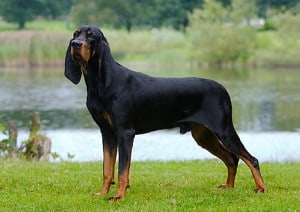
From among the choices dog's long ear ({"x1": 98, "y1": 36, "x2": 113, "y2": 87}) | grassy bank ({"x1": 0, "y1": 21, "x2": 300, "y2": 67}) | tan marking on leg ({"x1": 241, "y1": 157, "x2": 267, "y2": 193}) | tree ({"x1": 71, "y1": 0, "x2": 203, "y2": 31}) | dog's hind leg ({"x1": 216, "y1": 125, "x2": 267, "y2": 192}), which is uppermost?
dog's long ear ({"x1": 98, "y1": 36, "x2": 113, "y2": 87})

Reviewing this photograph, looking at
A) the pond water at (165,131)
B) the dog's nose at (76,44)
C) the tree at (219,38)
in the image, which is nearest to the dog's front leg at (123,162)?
the dog's nose at (76,44)

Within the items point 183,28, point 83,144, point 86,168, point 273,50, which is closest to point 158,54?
point 273,50

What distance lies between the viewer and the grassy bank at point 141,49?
4681 centimetres

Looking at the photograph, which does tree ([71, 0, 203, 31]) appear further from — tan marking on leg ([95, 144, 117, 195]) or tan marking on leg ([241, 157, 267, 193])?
tan marking on leg ([95, 144, 117, 195])

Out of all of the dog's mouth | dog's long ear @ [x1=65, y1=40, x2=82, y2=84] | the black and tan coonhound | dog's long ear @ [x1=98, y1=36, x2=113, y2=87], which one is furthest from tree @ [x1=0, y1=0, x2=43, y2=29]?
the dog's mouth

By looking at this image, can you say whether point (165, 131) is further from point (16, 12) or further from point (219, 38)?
point (16, 12)

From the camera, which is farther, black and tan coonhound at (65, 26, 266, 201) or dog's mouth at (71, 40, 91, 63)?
black and tan coonhound at (65, 26, 266, 201)

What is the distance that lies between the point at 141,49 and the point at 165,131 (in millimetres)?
39044

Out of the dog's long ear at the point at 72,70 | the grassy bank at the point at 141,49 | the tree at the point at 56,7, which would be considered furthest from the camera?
the tree at the point at 56,7

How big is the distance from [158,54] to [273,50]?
9.85 meters

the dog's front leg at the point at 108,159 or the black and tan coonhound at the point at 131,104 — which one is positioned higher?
the black and tan coonhound at the point at 131,104

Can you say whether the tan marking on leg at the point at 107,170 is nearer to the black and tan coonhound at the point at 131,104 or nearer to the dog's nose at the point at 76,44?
the black and tan coonhound at the point at 131,104

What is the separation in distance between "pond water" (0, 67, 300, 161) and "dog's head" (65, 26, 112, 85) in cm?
688

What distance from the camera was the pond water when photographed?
52.6 ft
